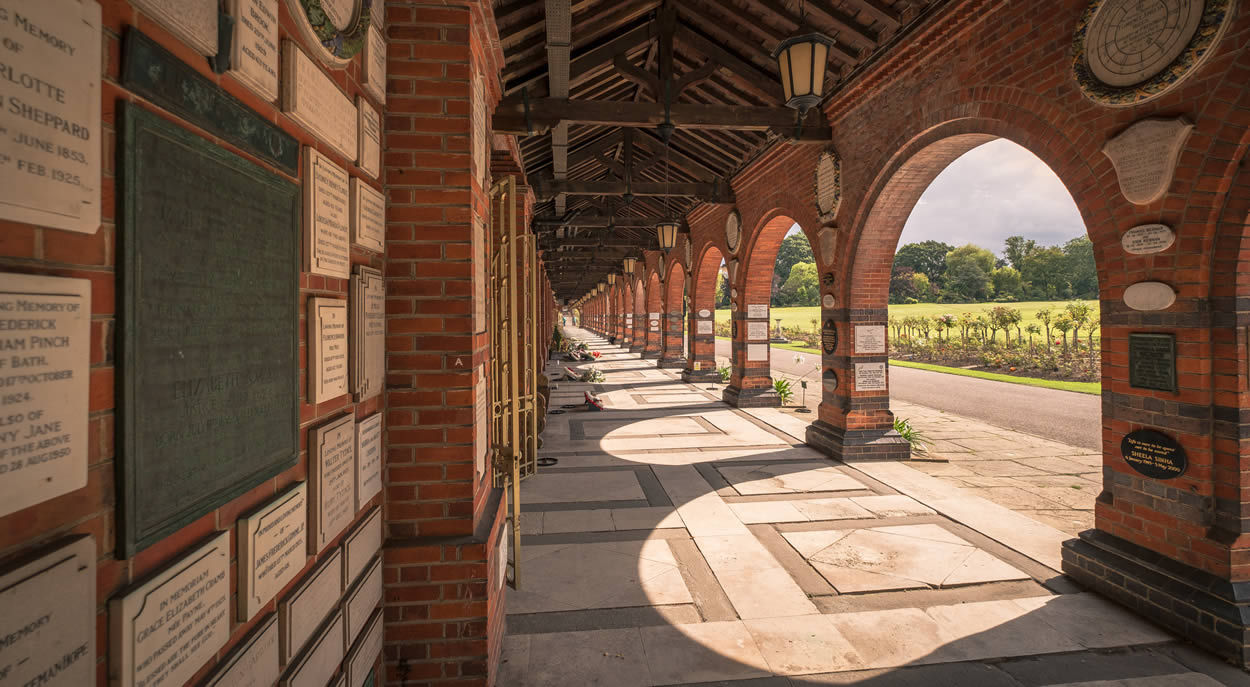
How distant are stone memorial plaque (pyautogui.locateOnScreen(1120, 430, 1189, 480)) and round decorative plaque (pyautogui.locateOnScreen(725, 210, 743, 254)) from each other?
7.36 m

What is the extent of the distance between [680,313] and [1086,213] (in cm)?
1397

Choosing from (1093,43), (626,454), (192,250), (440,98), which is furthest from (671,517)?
(1093,43)

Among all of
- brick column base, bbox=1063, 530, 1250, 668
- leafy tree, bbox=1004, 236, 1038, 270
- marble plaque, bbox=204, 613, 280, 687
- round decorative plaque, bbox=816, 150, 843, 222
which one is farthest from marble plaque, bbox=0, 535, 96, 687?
leafy tree, bbox=1004, 236, 1038, 270

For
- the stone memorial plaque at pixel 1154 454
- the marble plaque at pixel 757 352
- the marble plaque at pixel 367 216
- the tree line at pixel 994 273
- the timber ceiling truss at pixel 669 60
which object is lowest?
the stone memorial plaque at pixel 1154 454

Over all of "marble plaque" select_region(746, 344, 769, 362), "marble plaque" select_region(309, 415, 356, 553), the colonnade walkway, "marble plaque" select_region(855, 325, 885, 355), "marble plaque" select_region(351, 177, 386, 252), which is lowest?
the colonnade walkway

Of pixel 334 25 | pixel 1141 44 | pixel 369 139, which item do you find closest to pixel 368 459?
pixel 369 139

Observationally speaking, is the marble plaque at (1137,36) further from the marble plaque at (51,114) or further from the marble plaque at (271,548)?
the marble plaque at (271,548)

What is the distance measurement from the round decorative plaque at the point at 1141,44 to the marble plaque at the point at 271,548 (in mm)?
4834

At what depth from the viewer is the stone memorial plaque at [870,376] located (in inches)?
261

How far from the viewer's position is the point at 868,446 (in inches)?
255

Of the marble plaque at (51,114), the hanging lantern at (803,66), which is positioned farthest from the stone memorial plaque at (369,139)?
the hanging lantern at (803,66)

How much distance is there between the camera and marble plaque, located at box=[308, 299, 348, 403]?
176 centimetres

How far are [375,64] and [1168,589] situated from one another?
509 centimetres

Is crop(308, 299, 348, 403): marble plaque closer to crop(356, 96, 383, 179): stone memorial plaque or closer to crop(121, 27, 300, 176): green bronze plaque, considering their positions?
crop(121, 27, 300, 176): green bronze plaque
